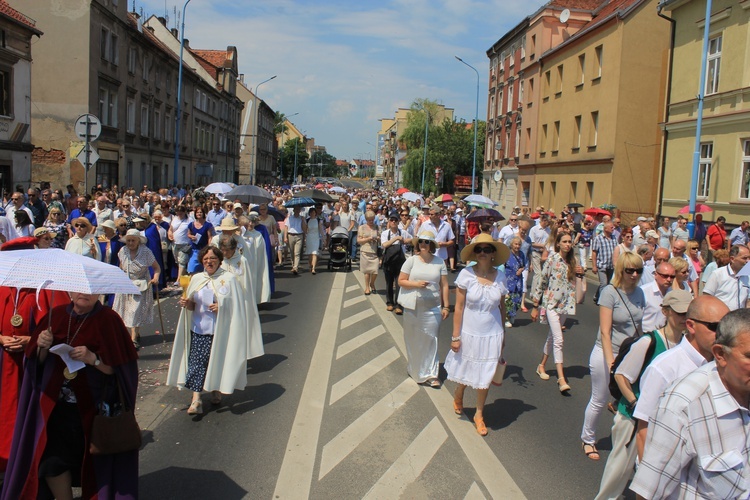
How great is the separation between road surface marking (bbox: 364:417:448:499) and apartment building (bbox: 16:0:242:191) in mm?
24846

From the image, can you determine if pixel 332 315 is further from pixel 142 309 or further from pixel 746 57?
pixel 746 57

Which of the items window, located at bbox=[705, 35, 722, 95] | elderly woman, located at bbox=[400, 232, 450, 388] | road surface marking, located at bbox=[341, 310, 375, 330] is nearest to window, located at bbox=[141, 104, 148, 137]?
window, located at bbox=[705, 35, 722, 95]

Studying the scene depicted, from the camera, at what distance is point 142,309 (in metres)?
8.24

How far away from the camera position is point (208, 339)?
20.0 ft

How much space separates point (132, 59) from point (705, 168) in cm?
2893

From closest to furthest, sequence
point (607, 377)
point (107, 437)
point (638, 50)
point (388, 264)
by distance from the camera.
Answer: point (107, 437)
point (607, 377)
point (388, 264)
point (638, 50)

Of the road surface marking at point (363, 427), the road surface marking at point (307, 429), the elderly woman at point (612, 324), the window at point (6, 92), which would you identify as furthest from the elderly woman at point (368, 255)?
the window at point (6, 92)

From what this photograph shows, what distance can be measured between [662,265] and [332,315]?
21.9ft

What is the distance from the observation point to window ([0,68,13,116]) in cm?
2264

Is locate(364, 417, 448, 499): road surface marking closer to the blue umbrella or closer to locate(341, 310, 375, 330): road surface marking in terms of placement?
locate(341, 310, 375, 330): road surface marking

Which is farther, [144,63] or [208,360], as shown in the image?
[144,63]

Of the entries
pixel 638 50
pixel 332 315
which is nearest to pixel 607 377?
pixel 332 315

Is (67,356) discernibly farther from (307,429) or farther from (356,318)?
(356,318)

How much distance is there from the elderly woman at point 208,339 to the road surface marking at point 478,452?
2097mm
